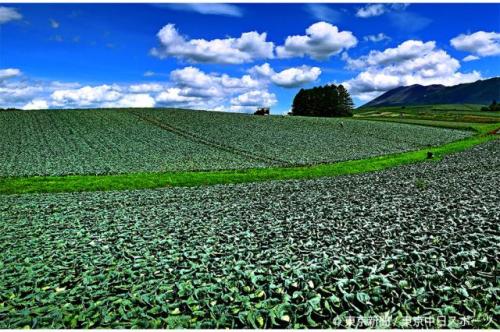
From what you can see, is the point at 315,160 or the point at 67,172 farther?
the point at 315,160

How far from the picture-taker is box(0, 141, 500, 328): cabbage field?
32.0ft

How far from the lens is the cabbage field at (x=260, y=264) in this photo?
974 cm

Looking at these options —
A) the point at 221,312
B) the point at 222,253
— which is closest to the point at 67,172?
the point at 222,253

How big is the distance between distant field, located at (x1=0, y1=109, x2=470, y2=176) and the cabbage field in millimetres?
21741

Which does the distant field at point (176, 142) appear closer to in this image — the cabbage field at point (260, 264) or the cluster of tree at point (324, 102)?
the cabbage field at point (260, 264)

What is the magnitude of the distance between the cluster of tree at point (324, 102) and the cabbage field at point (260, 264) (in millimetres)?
141146

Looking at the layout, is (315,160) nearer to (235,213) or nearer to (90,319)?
(235,213)

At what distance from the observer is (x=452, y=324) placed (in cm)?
888

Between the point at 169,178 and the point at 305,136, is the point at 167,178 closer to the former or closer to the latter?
the point at 169,178

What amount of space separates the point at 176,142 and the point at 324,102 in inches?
4389

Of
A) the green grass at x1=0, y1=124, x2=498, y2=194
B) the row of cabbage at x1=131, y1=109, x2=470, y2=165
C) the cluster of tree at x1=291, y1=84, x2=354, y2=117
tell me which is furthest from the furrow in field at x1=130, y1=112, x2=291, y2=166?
the cluster of tree at x1=291, y1=84, x2=354, y2=117

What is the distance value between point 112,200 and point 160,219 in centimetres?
821

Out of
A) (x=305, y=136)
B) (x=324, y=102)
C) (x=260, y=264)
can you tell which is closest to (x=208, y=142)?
(x=305, y=136)

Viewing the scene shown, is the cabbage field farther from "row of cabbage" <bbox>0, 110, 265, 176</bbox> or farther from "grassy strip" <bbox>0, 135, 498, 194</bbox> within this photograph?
"row of cabbage" <bbox>0, 110, 265, 176</bbox>
